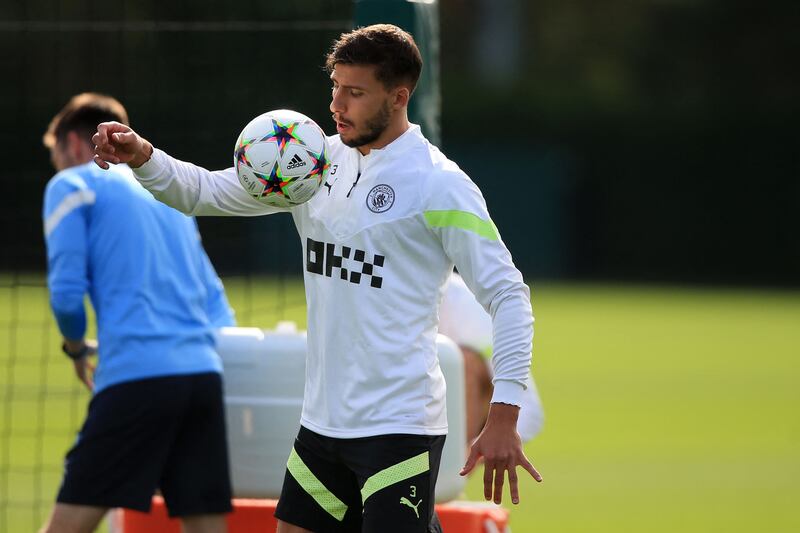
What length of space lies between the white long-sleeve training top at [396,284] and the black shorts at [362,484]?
47mm

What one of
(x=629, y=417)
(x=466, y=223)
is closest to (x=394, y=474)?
(x=466, y=223)

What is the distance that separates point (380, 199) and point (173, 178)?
2.02 ft

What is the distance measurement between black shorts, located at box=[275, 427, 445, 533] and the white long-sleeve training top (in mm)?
47

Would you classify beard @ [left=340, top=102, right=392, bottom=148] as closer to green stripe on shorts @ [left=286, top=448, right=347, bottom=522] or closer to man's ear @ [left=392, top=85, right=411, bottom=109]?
man's ear @ [left=392, top=85, right=411, bottom=109]

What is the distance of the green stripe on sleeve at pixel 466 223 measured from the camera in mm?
4078

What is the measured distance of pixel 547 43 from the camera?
39750 mm

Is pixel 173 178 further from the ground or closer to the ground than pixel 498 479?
further from the ground

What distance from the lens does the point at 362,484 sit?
4.18m

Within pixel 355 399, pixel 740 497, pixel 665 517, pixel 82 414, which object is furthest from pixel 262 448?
pixel 82 414

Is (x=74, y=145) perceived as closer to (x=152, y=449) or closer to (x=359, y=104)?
(x=152, y=449)

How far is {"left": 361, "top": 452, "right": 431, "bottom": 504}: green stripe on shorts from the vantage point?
13.5 feet

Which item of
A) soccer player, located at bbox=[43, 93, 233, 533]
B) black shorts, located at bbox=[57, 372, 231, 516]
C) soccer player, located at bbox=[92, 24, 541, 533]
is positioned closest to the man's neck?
soccer player, located at bbox=[92, 24, 541, 533]

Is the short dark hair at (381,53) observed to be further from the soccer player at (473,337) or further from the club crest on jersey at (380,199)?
the soccer player at (473,337)

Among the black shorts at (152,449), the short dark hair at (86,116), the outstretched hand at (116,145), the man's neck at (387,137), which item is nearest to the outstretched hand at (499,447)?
the man's neck at (387,137)
